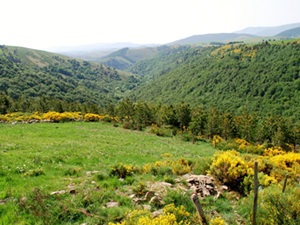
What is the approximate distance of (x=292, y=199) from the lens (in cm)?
775

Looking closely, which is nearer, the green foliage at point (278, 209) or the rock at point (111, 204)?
the green foliage at point (278, 209)

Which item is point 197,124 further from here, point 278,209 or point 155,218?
point 155,218

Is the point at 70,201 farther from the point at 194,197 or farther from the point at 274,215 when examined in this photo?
the point at 274,215

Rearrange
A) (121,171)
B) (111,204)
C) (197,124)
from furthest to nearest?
(197,124) → (121,171) → (111,204)

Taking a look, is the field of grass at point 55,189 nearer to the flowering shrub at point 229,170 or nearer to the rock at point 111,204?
the rock at point 111,204

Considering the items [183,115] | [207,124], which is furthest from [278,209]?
[183,115]

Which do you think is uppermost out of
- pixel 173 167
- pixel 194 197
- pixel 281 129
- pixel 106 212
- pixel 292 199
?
pixel 194 197

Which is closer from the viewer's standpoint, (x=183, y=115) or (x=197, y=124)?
(x=197, y=124)

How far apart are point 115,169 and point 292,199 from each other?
8438mm

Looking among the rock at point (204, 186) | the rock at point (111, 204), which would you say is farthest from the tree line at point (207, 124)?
the rock at point (111, 204)

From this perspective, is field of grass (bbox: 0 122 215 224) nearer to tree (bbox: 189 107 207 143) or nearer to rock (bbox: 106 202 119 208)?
rock (bbox: 106 202 119 208)

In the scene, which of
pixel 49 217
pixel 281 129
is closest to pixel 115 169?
pixel 49 217

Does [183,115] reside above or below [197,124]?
below

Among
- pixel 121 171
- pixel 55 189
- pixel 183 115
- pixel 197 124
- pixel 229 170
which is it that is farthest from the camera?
pixel 183 115
